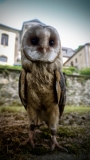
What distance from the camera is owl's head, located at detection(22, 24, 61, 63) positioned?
33.9 inches

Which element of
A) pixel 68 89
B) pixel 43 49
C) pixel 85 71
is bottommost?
pixel 68 89

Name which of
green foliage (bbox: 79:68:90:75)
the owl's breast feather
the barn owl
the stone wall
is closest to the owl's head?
the barn owl

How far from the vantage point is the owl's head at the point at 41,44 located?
0.86 m

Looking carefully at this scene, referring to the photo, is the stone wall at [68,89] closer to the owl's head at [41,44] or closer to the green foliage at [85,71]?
the green foliage at [85,71]

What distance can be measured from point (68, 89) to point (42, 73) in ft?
10.7

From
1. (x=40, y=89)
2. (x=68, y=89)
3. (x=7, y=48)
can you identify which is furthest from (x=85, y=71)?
(x=40, y=89)

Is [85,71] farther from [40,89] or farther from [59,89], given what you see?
[40,89]

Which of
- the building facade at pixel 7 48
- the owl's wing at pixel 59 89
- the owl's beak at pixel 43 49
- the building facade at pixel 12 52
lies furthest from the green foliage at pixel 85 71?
the owl's beak at pixel 43 49

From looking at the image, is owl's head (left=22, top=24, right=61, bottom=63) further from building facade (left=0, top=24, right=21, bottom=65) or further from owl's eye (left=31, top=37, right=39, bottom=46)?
building facade (left=0, top=24, right=21, bottom=65)

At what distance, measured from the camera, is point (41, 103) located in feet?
3.22

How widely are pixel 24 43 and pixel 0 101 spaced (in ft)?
8.53

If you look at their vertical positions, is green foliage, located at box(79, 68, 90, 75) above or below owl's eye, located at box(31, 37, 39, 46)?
above

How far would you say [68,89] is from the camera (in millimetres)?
4039

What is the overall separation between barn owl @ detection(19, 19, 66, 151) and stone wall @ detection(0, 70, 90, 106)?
245 cm
